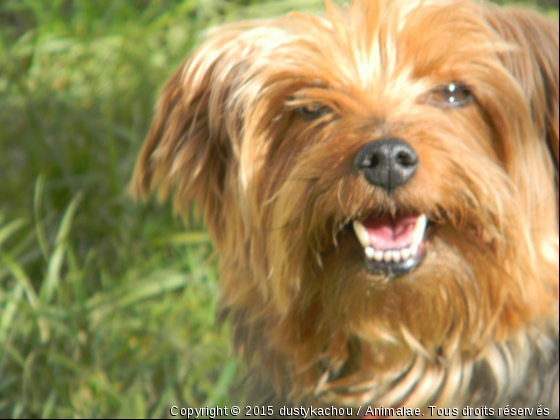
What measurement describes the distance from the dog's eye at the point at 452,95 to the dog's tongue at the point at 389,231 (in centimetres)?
42

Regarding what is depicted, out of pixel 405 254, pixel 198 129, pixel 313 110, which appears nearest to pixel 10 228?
pixel 198 129

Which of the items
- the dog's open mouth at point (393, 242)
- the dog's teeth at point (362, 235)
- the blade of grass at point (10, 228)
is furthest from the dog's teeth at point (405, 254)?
the blade of grass at point (10, 228)

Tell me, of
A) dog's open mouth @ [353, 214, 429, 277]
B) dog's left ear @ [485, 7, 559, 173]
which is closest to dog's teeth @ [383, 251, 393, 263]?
dog's open mouth @ [353, 214, 429, 277]

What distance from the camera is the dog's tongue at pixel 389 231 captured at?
2.53m

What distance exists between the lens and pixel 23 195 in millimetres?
4465

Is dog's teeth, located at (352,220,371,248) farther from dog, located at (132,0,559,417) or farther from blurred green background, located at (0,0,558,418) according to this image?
blurred green background, located at (0,0,558,418)

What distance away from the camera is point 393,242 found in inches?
100

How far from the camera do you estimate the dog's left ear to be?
2.64 metres

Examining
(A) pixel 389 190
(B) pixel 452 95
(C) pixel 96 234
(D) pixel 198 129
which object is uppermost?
(B) pixel 452 95

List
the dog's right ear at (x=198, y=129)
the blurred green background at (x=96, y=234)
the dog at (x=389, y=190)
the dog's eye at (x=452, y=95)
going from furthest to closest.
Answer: the blurred green background at (x=96, y=234)
the dog's right ear at (x=198, y=129)
the dog's eye at (x=452, y=95)
the dog at (x=389, y=190)

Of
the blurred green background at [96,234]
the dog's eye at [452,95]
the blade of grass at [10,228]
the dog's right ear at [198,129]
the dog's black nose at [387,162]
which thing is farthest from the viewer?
the blade of grass at [10,228]

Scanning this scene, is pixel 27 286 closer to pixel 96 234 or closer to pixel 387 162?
pixel 96 234

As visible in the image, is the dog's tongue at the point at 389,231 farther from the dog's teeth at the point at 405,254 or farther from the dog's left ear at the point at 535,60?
the dog's left ear at the point at 535,60

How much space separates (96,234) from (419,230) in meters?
2.39
